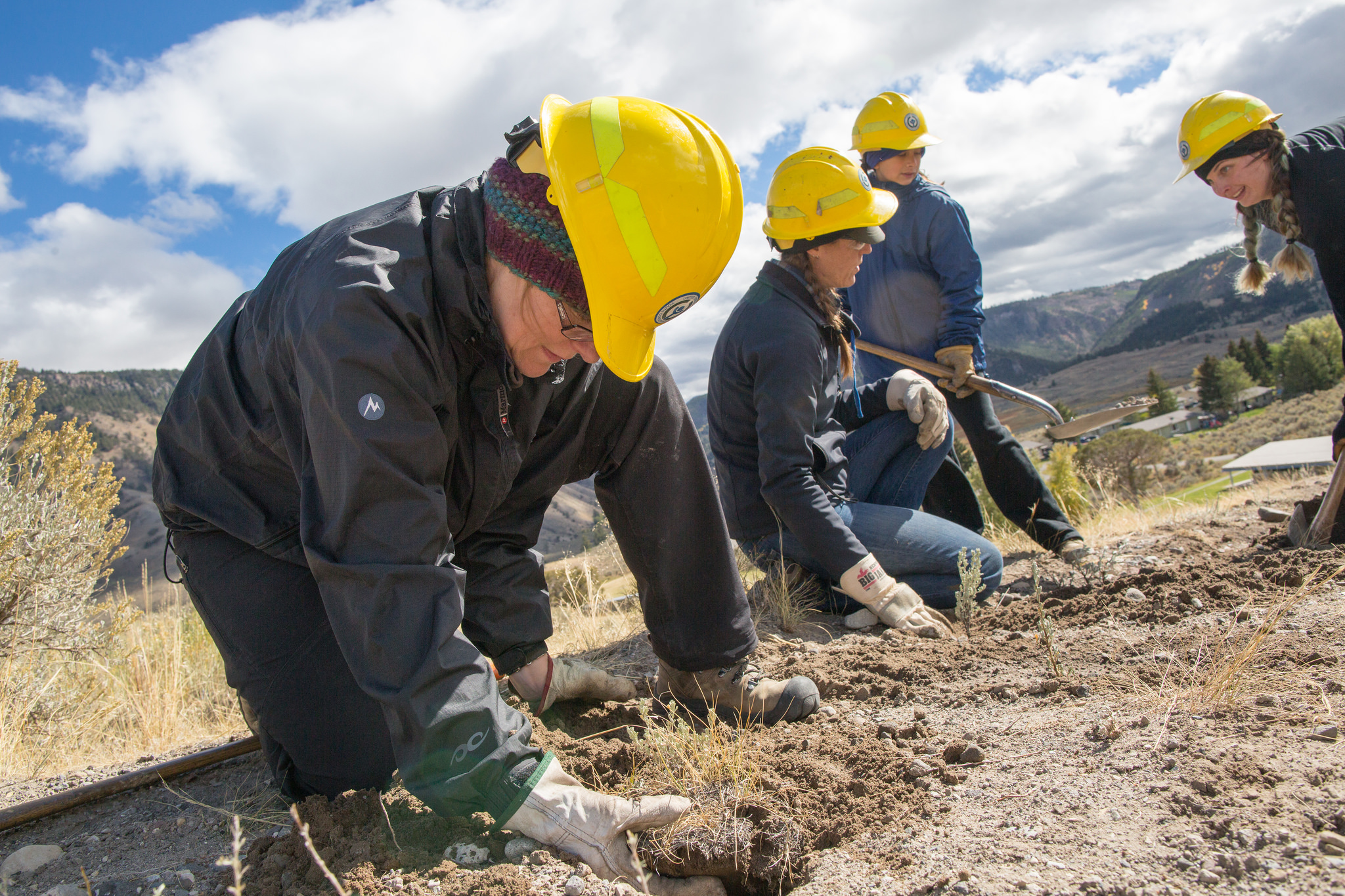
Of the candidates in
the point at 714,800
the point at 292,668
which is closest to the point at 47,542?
the point at 292,668

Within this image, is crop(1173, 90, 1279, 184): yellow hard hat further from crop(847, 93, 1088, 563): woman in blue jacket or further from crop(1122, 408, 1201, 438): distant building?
crop(1122, 408, 1201, 438): distant building

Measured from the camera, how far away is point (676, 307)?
1.82 meters

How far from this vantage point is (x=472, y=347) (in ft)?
6.23

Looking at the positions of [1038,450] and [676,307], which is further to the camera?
[1038,450]

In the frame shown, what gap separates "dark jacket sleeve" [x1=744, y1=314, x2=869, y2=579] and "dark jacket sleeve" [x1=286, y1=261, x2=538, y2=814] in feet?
5.83

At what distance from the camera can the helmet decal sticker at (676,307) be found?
1.81 m

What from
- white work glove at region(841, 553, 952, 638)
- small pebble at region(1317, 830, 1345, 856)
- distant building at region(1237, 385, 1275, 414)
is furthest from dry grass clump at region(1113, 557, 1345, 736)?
distant building at region(1237, 385, 1275, 414)

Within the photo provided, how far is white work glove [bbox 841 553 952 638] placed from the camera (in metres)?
Result: 3.09

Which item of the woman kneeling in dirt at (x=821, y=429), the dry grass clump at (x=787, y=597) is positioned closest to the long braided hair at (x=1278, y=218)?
the woman kneeling in dirt at (x=821, y=429)

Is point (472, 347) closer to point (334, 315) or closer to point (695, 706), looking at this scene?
point (334, 315)

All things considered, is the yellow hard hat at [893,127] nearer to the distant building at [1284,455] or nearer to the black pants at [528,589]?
the black pants at [528,589]

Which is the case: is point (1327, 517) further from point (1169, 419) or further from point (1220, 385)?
point (1169, 419)

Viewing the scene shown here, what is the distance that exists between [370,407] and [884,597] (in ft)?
7.30

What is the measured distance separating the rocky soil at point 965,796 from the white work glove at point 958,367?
6.39ft
